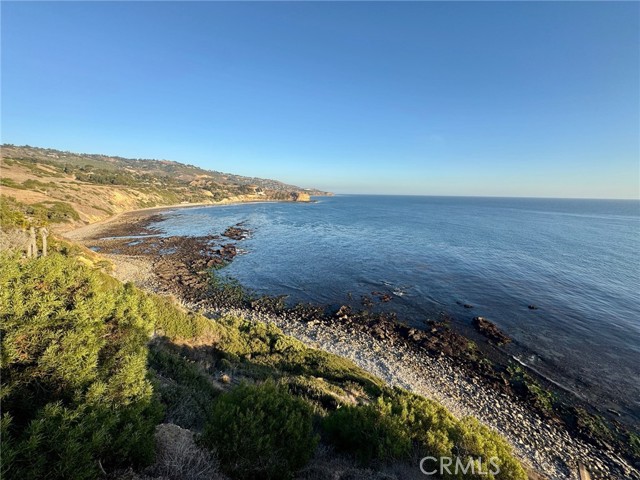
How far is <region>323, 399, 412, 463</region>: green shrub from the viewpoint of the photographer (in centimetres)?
691

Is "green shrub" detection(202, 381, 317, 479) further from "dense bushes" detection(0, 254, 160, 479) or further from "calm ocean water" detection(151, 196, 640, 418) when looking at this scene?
"calm ocean water" detection(151, 196, 640, 418)

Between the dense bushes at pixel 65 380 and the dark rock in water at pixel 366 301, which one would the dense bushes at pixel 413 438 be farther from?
the dark rock in water at pixel 366 301

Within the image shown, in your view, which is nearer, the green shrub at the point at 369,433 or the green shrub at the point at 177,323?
the green shrub at the point at 369,433

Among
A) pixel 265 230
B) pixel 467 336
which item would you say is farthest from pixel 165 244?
pixel 467 336

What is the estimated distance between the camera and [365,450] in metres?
7.01

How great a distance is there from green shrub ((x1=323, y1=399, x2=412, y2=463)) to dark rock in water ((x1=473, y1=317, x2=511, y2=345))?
16.1 m

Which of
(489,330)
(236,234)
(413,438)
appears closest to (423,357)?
(489,330)

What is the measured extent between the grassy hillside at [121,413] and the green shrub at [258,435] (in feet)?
0.07

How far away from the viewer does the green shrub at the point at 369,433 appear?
691cm

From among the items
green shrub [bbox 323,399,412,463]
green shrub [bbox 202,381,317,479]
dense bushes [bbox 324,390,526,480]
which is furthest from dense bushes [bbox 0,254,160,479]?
dense bushes [bbox 324,390,526,480]

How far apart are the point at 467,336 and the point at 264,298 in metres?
16.7

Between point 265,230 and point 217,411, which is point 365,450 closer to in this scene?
point 217,411

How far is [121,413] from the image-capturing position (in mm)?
4871

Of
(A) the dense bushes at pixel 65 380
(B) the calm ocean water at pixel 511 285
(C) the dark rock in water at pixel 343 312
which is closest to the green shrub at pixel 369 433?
(A) the dense bushes at pixel 65 380
